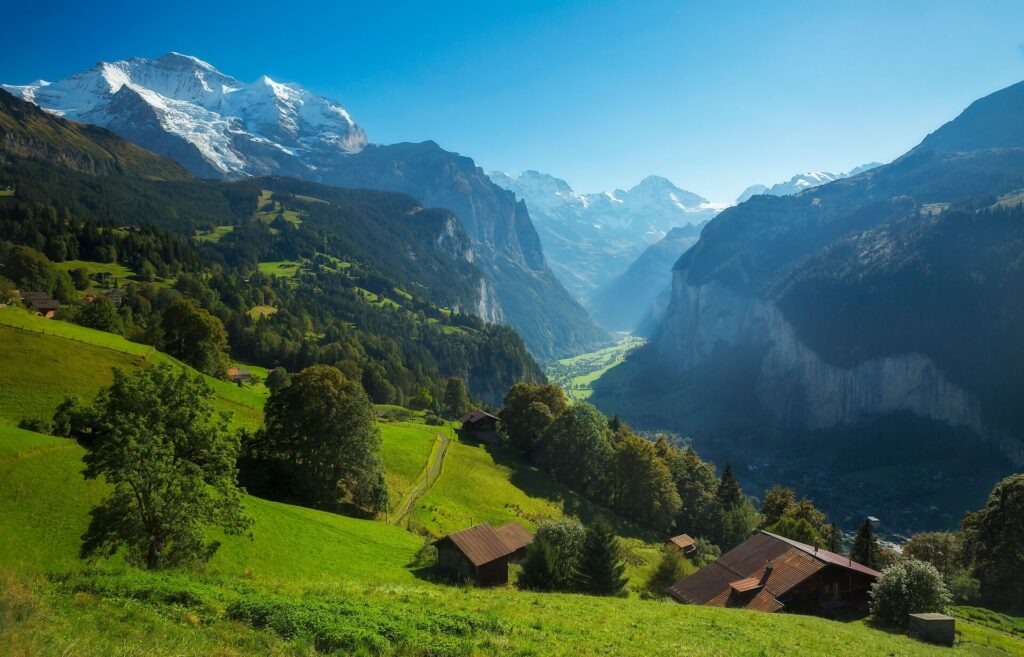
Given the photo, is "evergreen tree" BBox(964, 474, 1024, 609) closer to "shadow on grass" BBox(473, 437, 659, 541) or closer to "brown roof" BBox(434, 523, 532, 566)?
"shadow on grass" BBox(473, 437, 659, 541)

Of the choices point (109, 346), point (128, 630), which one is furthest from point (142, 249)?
point (128, 630)

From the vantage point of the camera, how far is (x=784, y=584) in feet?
117

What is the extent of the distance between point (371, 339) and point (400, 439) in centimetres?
8183

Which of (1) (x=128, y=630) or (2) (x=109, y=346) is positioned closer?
(1) (x=128, y=630)

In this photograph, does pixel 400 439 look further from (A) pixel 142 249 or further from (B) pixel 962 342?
→ (B) pixel 962 342

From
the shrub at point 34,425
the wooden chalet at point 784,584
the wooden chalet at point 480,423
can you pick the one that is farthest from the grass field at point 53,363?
the wooden chalet at point 480,423

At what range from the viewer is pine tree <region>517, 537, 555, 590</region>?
109 ft

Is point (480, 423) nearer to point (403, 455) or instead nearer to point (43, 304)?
point (403, 455)

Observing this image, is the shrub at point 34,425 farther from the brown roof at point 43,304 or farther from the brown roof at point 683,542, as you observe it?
the brown roof at point 683,542

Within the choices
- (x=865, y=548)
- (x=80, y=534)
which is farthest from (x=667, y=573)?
(x=80, y=534)

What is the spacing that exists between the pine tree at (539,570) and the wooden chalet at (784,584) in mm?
11594

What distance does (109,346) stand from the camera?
4916 centimetres

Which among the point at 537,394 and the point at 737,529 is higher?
the point at 537,394

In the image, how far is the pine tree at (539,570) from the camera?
33.2 m
